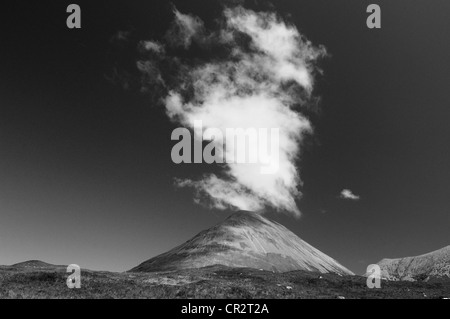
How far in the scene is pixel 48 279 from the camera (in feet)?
132

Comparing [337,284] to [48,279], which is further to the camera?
[337,284]
